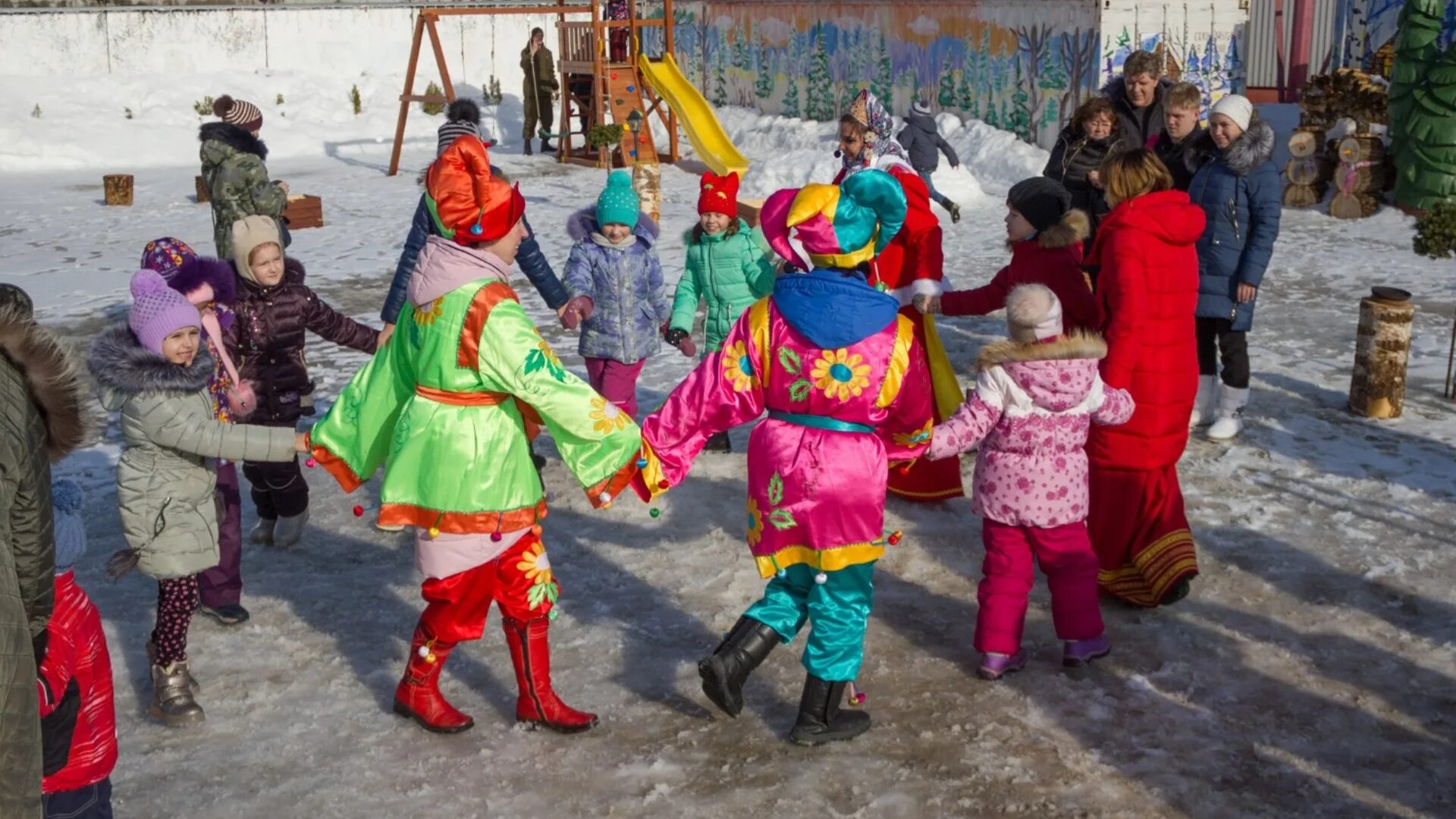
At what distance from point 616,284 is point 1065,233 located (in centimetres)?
215

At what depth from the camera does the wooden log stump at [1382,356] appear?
7422mm

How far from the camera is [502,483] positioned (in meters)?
4.12

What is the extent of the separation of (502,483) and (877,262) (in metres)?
2.68

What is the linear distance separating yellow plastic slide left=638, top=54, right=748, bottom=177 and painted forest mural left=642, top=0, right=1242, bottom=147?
2.59 m

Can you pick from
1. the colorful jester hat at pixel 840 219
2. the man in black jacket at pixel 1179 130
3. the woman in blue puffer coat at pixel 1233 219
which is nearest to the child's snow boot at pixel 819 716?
the colorful jester hat at pixel 840 219

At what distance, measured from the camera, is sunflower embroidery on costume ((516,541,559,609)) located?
→ 4.31 meters

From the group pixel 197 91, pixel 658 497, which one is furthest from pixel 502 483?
pixel 197 91

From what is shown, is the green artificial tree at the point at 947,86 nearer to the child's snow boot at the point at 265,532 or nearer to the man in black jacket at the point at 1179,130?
the man in black jacket at the point at 1179,130

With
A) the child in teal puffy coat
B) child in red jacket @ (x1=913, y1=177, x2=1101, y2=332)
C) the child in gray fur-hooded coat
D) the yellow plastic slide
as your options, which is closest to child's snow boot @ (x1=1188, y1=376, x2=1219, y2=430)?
child in red jacket @ (x1=913, y1=177, x2=1101, y2=332)

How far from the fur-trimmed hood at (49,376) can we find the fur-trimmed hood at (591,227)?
420 cm

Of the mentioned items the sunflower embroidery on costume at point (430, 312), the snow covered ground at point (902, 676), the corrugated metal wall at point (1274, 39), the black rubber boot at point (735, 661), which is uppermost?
the corrugated metal wall at point (1274, 39)

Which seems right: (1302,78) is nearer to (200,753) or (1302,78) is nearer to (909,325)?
(909,325)

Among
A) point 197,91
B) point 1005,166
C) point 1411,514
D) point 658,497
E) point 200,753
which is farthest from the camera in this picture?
point 197,91

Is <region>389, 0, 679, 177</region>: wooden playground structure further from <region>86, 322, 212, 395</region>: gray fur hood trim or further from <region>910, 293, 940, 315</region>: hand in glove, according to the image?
<region>86, 322, 212, 395</region>: gray fur hood trim
